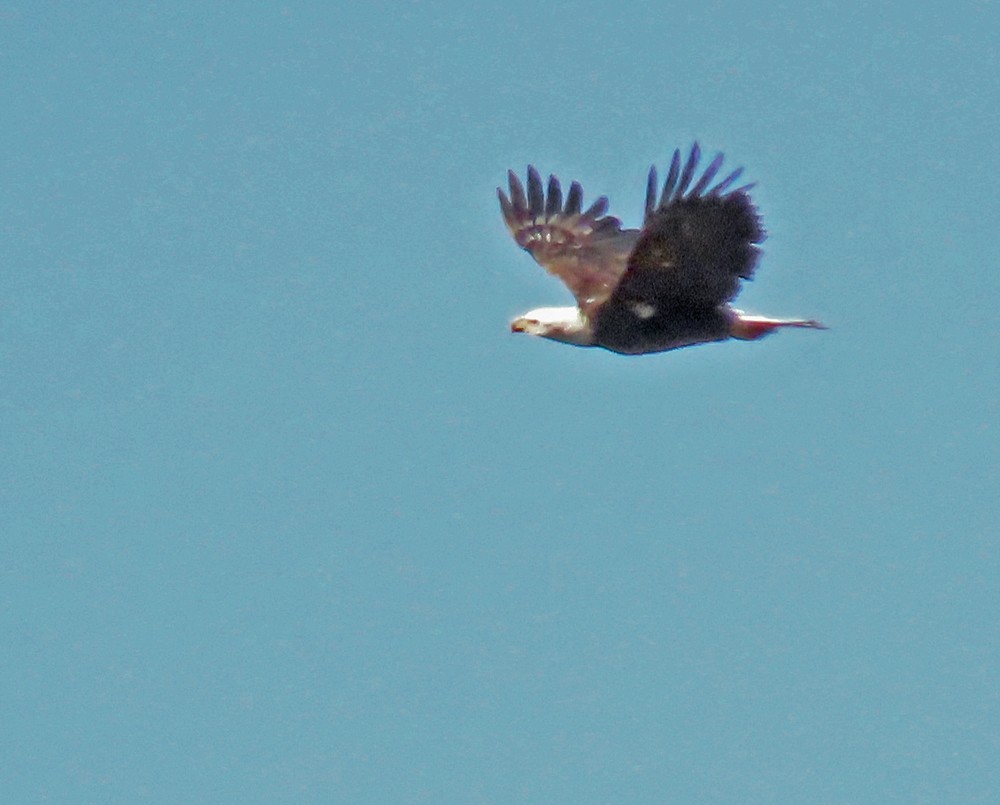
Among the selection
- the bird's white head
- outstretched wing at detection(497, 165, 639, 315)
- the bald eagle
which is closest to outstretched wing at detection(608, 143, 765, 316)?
the bald eagle

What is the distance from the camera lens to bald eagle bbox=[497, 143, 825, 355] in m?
10.5

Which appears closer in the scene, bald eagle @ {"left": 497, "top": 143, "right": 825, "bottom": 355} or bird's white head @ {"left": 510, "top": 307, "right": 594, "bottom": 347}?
bald eagle @ {"left": 497, "top": 143, "right": 825, "bottom": 355}

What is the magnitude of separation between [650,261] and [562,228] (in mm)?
2693

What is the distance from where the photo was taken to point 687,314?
11.3 meters

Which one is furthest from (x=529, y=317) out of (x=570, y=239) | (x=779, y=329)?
(x=779, y=329)

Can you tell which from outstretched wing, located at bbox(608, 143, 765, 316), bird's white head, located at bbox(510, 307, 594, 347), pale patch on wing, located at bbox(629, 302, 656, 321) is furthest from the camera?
bird's white head, located at bbox(510, 307, 594, 347)

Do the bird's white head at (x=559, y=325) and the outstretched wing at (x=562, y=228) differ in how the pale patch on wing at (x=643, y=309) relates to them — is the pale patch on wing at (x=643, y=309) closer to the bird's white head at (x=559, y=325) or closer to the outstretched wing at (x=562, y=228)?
the bird's white head at (x=559, y=325)

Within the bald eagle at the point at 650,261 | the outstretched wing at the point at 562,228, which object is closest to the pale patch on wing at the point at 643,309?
the bald eagle at the point at 650,261

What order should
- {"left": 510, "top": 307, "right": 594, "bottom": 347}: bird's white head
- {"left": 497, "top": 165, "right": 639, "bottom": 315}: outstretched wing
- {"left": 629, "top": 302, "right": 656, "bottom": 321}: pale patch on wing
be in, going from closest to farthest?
{"left": 629, "top": 302, "right": 656, "bottom": 321}: pale patch on wing → {"left": 510, "top": 307, "right": 594, "bottom": 347}: bird's white head → {"left": 497, "top": 165, "right": 639, "bottom": 315}: outstretched wing

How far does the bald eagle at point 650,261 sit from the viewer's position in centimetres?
→ 1049

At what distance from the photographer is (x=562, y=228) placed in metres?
13.5

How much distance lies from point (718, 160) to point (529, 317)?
2.58 m

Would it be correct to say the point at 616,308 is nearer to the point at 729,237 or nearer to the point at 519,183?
the point at 729,237

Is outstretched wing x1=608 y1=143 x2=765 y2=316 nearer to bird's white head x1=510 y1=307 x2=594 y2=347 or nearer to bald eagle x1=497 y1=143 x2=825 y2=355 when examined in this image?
bald eagle x1=497 y1=143 x2=825 y2=355
